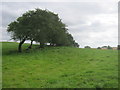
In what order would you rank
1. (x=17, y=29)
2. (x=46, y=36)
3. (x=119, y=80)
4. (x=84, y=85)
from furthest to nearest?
1. (x=46, y=36)
2. (x=17, y=29)
3. (x=119, y=80)
4. (x=84, y=85)

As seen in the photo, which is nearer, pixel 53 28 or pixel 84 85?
pixel 84 85

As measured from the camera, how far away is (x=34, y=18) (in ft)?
126

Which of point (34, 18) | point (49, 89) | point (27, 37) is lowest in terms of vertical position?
point (49, 89)

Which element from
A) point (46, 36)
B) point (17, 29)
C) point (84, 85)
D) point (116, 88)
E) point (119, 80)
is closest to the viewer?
point (116, 88)

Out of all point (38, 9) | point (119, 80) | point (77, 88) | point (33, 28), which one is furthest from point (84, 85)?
point (38, 9)

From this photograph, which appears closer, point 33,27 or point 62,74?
point 62,74

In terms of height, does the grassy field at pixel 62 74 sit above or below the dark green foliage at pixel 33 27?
below

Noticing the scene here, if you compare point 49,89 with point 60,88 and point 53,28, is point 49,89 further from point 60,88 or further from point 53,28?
point 53,28

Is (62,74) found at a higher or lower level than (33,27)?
lower

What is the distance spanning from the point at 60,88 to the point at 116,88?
10.8 ft

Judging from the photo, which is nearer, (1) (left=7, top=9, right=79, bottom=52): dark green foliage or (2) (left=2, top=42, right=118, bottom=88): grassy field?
(2) (left=2, top=42, right=118, bottom=88): grassy field

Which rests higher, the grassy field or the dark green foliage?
the dark green foliage

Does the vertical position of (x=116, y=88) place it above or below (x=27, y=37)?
below

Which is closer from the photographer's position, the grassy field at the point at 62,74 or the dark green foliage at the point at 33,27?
the grassy field at the point at 62,74
